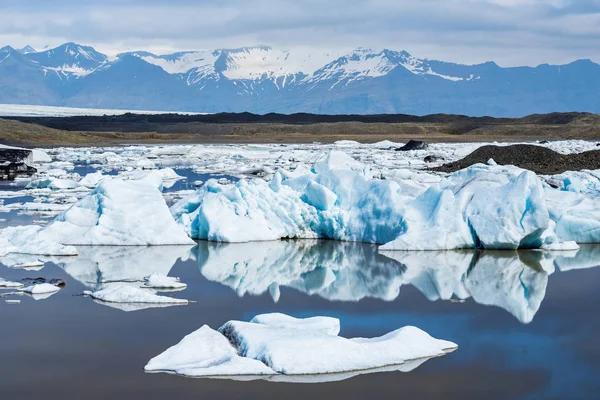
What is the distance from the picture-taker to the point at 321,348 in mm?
6211

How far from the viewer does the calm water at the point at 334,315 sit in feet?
19.2

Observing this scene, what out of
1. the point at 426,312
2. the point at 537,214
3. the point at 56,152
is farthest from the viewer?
the point at 56,152

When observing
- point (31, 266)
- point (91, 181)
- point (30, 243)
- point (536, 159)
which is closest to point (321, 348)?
point (31, 266)

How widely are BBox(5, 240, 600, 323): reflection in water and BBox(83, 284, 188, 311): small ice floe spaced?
0.51 m

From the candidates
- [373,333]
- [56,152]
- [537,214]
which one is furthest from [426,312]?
[56,152]

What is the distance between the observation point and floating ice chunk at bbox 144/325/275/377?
5984 mm

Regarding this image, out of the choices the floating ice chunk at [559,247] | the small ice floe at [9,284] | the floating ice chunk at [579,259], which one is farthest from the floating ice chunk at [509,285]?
the small ice floe at [9,284]

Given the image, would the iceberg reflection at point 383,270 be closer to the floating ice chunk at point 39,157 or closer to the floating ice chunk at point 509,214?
the floating ice chunk at point 509,214

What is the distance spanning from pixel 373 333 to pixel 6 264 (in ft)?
15.5

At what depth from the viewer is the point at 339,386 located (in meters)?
5.82

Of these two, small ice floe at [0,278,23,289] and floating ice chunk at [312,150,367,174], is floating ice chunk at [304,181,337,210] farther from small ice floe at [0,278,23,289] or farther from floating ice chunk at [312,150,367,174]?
small ice floe at [0,278,23,289]

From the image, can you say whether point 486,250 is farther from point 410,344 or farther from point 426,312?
point 410,344

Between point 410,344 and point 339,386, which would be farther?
point 410,344

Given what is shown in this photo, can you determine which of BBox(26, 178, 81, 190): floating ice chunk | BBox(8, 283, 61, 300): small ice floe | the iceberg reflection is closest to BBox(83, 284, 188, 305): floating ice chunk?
BBox(8, 283, 61, 300): small ice floe
